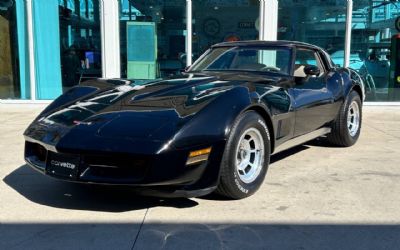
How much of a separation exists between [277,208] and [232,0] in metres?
7.69

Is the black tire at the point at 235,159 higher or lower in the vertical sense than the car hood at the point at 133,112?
lower

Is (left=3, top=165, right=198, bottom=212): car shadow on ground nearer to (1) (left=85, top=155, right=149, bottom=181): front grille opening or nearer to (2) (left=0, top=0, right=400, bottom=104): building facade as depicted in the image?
(1) (left=85, top=155, right=149, bottom=181): front grille opening

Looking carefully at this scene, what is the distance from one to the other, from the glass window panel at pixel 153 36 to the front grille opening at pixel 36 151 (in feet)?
22.1

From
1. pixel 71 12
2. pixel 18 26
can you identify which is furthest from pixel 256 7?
pixel 18 26

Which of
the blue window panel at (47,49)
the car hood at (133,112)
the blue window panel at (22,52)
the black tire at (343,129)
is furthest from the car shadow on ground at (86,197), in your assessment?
the blue window panel at (22,52)

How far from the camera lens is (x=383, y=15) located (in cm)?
1074

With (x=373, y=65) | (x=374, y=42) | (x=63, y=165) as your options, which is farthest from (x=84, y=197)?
(x=374, y=42)

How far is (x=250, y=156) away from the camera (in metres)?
4.20

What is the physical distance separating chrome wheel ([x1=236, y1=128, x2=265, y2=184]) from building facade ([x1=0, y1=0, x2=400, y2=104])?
22.4ft

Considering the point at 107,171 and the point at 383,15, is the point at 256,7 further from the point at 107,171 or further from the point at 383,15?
the point at 107,171

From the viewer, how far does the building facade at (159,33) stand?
1070 centimetres
